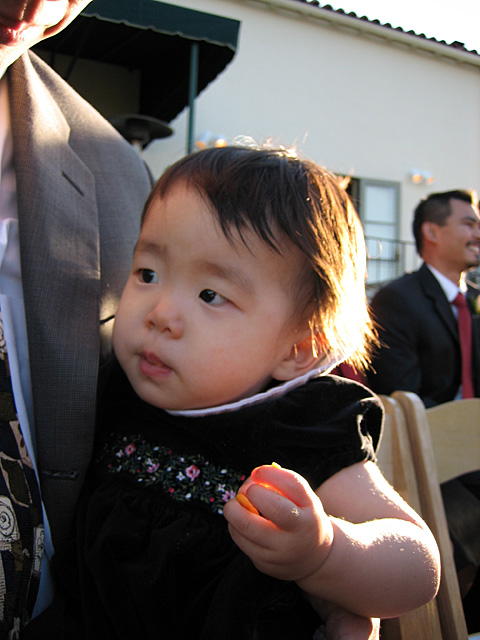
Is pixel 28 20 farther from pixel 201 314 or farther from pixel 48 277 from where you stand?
pixel 201 314

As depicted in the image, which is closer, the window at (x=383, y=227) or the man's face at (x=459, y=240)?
the man's face at (x=459, y=240)

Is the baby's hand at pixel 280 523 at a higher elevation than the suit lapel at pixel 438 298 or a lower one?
lower

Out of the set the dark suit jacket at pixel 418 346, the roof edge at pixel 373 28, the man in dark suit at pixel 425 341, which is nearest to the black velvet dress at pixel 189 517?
the man in dark suit at pixel 425 341

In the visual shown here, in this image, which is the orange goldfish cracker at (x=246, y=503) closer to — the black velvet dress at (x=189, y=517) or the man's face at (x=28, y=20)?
the black velvet dress at (x=189, y=517)

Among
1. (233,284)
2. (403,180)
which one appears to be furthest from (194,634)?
(403,180)

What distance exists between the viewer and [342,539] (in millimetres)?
758

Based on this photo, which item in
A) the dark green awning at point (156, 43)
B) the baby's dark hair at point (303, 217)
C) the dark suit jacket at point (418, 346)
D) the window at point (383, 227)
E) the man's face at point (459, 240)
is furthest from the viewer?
the window at point (383, 227)

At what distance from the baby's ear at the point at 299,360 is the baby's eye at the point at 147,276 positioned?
279 millimetres

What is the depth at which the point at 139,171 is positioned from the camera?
135 cm

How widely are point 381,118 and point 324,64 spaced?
128 centimetres

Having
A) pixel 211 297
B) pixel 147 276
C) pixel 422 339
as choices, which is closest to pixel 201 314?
pixel 211 297

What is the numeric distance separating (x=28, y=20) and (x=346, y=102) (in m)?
8.70

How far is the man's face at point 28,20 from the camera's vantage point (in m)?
0.76

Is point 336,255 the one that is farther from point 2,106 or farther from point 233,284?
point 2,106
